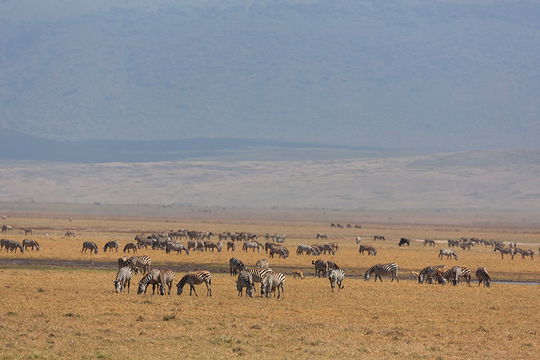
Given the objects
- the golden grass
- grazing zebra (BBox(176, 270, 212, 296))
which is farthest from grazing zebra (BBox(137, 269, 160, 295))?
grazing zebra (BBox(176, 270, 212, 296))

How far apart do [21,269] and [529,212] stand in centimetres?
11510

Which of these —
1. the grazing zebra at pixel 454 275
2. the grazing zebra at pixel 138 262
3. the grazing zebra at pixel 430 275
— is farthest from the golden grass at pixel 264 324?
the grazing zebra at pixel 430 275

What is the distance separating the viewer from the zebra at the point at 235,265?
1414 inches

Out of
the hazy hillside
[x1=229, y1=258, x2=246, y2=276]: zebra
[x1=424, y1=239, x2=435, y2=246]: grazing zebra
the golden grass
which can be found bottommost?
the golden grass

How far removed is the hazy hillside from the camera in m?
155

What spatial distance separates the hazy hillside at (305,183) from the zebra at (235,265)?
113m

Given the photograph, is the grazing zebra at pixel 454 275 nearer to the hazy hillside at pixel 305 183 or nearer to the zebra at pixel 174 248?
the zebra at pixel 174 248

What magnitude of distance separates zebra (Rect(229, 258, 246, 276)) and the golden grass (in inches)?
174

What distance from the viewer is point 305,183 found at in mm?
169000

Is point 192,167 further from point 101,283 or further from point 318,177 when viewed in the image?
point 101,283

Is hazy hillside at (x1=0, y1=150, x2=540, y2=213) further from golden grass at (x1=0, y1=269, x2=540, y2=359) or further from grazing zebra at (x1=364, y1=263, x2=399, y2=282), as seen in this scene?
golden grass at (x1=0, y1=269, x2=540, y2=359)

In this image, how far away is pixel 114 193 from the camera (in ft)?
545

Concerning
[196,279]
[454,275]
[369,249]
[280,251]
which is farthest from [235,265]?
[369,249]

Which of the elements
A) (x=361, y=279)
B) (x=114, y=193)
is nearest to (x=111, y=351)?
(x=361, y=279)
